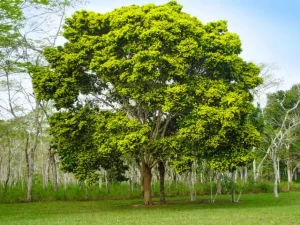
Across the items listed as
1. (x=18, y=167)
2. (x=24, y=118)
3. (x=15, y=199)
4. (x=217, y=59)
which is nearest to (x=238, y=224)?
(x=217, y=59)

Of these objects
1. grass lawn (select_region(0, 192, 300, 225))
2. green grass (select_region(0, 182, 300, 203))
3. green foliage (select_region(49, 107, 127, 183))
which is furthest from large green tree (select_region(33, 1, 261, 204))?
green grass (select_region(0, 182, 300, 203))

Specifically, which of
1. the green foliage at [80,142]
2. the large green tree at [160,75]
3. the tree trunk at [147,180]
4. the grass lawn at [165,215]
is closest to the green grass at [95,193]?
the grass lawn at [165,215]

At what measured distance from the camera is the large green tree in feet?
62.5

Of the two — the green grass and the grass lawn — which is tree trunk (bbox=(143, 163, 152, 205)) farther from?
the green grass

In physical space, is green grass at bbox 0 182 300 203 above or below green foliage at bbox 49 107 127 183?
below

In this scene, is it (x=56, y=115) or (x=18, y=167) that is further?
(x=18, y=167)

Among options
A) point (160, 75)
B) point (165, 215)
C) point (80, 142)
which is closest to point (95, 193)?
point (80, 142)

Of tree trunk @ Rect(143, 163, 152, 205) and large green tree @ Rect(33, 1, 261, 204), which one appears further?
tree trunk @ Rect(143, 163, 152, 205)

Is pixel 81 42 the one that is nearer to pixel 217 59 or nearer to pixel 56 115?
pixel 56 115

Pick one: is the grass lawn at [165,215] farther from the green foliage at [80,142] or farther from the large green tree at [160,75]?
the large green tree at [160,75]

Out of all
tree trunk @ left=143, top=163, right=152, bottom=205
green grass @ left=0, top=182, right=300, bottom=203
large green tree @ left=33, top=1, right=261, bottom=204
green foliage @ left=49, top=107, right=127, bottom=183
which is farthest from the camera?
green grass @ left=0, top=182, right=300, bottom=203

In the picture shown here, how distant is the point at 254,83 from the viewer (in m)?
21.4

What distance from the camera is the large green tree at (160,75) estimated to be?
750 inches

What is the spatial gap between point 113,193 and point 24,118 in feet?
30.4
